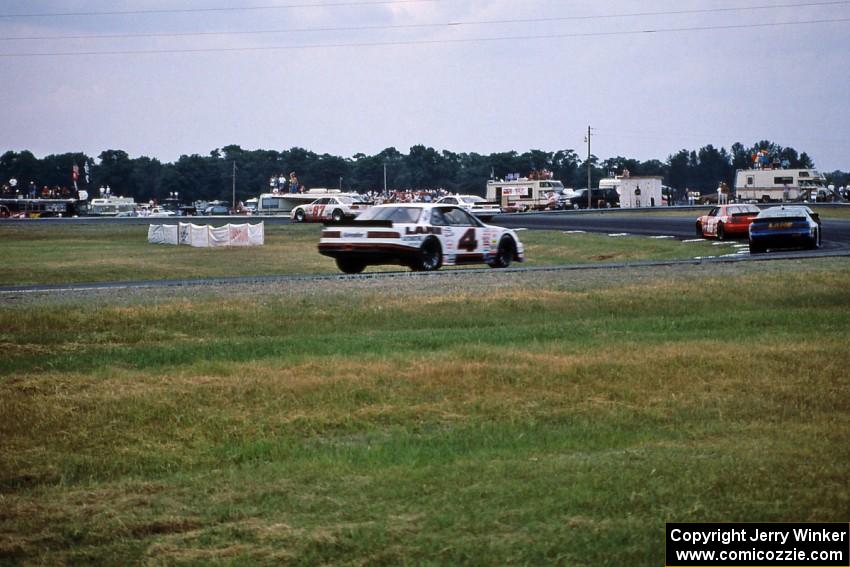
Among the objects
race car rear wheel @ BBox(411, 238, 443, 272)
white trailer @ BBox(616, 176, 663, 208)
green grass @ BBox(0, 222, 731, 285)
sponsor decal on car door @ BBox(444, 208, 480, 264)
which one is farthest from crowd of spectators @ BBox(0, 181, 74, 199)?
race car rear wheel @ BBox(411, 238, 443, 272)

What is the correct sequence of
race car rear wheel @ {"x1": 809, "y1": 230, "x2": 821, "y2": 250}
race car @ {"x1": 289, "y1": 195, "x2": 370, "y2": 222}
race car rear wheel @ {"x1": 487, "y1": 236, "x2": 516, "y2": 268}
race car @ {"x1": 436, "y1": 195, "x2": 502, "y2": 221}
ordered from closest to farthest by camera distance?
race car rear wheel @ {"x1": 487, "y1": 236, "x2": 516, "y2": 268} → race car rear wheel @ {"x1": 809, "y1": 230, "x2": 821, "y2": 250} → race car @ {"x1": 289, "y1": 195, "x2": 370, "y2": 222} → race car @ {"x1": 436, "y1": 195, "x2": 502, "y2": 221}

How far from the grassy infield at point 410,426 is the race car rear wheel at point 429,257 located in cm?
628

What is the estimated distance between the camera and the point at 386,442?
9.20m

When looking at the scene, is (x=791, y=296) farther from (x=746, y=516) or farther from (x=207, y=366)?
(x=746, y=516)

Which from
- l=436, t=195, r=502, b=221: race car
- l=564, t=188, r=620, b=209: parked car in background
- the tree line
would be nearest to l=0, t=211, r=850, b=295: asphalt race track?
l=436, t=195, r=502, b=221: race car

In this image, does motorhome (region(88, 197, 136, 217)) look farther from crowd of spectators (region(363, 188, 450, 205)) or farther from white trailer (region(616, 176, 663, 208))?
white trailer (region(616, 176, 663, 208))

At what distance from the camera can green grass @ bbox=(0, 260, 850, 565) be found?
6.58 metres

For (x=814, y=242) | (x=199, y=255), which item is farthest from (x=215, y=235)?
(x=814, y=242)

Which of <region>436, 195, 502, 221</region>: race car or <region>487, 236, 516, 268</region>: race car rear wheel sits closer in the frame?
<region>487, 236, 516, 268</region>: race car rear wheel

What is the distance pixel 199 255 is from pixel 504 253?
801 inches

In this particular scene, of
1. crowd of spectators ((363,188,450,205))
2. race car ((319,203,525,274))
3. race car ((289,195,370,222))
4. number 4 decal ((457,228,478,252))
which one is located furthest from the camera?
crowd of spectators ((363,188,450,205))

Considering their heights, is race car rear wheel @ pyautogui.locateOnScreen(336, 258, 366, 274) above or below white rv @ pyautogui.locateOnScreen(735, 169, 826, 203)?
below

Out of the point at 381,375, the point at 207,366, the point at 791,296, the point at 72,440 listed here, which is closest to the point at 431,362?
the point at 381,375

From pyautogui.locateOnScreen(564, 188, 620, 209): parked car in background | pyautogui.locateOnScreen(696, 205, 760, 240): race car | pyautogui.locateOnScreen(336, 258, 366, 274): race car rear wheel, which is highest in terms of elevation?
pyautogui.locateOnScreen(564, 188, 620, 209): parked car in background
